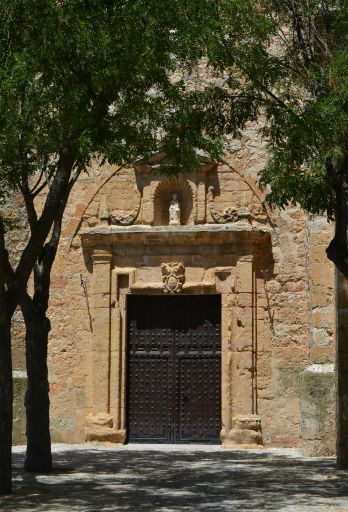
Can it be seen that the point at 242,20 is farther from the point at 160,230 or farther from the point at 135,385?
the point at 135,385

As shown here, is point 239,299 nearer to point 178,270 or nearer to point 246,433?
point 178,270

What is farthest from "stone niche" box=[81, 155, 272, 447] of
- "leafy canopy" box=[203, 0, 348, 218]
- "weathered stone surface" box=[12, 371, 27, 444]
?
"leafy canopy" box=[203, 0, 348, 218]

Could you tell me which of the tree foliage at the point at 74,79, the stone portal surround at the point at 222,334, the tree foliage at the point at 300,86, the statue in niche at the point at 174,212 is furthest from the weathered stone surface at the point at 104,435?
the tree foliage at the point at 300,86

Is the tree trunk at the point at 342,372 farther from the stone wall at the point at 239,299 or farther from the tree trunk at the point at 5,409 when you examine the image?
the tree trunk at the point at 5,409

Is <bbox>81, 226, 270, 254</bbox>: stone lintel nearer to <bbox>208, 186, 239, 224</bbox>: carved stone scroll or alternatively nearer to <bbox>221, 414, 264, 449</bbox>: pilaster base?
<bbox>208, 186, 239, 224</bbox>: carved stone scroll

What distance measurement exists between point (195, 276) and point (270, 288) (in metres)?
1.17

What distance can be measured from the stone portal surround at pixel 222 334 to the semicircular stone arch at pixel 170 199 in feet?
1.44

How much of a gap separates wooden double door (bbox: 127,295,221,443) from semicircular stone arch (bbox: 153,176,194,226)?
123cm

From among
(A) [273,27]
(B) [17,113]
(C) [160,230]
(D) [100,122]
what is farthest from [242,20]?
(C) [160,230]

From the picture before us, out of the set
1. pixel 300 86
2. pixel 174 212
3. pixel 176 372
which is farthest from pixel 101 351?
pixel 300 86

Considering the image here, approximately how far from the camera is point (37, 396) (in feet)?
35.0

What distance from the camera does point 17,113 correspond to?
8422mm

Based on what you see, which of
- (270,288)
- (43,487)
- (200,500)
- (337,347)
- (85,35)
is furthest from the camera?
(270,288)

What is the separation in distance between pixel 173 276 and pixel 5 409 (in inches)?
254
